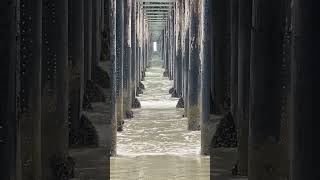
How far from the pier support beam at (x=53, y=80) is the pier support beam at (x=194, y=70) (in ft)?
26.2

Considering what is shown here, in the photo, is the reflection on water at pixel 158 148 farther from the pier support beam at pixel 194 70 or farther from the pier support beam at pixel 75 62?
Result: the pier support beam at pixel 75 62

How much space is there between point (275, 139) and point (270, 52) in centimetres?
72

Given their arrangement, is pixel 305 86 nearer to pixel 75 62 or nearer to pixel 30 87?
pixel 30 87

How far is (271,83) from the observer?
5656 mm

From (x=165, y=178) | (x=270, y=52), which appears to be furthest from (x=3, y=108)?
(x=165, y=178)

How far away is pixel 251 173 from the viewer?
234 inches

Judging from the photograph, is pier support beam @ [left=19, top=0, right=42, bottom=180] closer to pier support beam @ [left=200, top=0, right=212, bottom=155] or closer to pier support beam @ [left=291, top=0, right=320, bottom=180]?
pier support beam @ [left=291, top=0, right=320, bottom=180]

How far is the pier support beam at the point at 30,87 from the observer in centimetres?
555

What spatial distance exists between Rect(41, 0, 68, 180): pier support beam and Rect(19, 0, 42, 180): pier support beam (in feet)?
2.94

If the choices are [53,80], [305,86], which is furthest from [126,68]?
[305,86]

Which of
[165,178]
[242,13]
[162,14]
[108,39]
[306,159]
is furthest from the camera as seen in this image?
[162,14]

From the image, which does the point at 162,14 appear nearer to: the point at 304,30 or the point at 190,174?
the point at 190,174

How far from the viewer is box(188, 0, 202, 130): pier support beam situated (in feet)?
48.7

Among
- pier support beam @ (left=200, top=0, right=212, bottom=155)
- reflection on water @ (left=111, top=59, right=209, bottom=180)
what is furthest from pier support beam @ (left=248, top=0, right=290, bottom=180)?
pier support beam @ (left=200, top=0, right=212, bottom=155)
